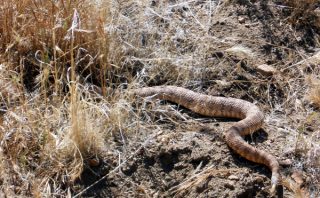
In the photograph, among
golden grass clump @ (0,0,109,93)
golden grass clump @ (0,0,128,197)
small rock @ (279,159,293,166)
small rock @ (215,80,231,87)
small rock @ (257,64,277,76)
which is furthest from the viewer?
small rock @ (257,64,277,76)

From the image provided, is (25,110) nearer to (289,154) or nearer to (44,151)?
(44,151)

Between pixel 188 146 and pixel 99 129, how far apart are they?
2.21 feet

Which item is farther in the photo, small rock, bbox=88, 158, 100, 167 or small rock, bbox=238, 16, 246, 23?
small rock, bbox=238, 16, 246, 23

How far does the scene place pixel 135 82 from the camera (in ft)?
17.3

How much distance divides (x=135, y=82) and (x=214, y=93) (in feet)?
2.35

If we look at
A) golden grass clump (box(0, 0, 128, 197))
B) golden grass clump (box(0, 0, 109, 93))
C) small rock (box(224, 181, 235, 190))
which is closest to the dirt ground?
small rock (box(224, 181, 235, 190))

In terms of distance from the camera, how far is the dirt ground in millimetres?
4395

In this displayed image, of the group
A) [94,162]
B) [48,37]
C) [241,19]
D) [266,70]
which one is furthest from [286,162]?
[48,37]

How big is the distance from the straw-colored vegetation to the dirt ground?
0.04 feet

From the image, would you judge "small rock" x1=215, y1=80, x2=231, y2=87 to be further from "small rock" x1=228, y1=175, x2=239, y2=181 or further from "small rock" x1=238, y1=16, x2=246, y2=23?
"small rock" x1=228, y1=175, x2=239, y2=181

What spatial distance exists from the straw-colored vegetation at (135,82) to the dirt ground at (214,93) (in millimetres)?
11

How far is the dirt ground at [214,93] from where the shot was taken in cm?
439

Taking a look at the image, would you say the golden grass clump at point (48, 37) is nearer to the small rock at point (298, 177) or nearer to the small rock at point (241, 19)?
the small rock at point (241, 19)

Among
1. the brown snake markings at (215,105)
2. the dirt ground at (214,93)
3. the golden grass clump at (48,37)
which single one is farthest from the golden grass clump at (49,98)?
the brown snake markings at (215,105)
